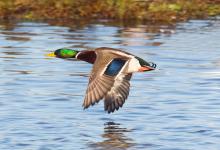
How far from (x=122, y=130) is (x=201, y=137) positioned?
0.94 metres

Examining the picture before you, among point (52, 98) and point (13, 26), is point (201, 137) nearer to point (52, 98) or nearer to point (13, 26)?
point (52, 98)

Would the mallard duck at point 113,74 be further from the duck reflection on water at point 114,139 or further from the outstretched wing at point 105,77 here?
the duck reflection on water at point 114,139

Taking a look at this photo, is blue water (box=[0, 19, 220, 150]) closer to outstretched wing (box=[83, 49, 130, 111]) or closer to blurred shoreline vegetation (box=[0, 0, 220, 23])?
outstretched wing (box=[83, 49, 130, 111])

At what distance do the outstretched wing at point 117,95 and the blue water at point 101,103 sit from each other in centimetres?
21

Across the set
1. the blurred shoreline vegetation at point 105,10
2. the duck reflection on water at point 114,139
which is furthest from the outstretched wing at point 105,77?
the blurred shoreline vegetation at point 105,10

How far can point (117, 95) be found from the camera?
1067 cm

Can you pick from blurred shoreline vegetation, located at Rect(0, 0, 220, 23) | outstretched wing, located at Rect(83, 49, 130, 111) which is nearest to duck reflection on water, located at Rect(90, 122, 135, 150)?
outstretched wing, located at Rect(83, 49, 130, 111)

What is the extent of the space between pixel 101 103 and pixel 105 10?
7.59 m

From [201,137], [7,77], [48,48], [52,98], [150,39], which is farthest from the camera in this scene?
[150,39]

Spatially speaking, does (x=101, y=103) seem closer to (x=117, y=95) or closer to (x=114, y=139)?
(x=117, y=95)

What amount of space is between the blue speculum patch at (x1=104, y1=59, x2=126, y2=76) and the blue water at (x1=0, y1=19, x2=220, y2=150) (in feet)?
1.96

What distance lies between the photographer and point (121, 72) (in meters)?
10.6

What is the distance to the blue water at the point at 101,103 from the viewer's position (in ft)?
32.2

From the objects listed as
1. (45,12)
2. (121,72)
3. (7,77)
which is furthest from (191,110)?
(45,12)
